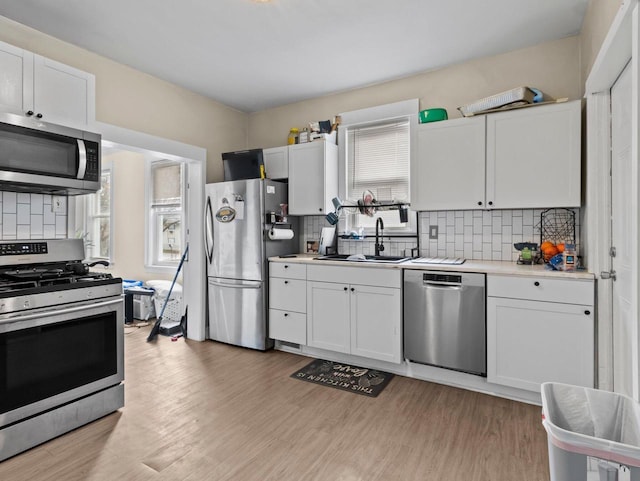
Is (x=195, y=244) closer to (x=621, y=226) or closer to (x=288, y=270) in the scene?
(x=288, y=270)

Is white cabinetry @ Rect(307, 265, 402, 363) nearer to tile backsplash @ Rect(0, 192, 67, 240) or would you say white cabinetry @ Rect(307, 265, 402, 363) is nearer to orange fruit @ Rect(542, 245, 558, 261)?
orange fruit @ Rect(542, 245, 558, 261)

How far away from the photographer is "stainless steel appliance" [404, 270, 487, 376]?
259 cm

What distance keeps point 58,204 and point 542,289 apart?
3.52 m

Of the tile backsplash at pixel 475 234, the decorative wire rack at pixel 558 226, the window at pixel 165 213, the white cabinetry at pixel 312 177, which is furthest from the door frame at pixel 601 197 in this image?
the window at pixel 165 213

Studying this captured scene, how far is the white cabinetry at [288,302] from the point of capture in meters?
3.39

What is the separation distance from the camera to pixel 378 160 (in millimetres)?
3734

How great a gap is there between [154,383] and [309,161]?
8.03 ft

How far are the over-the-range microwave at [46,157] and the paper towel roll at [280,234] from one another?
60.5 inches

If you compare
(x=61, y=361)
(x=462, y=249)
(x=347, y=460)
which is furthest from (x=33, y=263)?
(x=462, y=249)

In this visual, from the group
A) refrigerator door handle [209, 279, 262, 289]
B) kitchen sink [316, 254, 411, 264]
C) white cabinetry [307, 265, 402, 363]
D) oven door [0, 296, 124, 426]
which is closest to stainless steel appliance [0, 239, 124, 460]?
oven door [0, 296, 124, 426]

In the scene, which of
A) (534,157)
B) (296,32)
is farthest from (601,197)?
(296,32)

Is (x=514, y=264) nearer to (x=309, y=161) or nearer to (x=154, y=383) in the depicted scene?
(x=309, y=161)

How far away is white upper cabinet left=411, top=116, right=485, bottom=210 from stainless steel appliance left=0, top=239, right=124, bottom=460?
8.10 feet

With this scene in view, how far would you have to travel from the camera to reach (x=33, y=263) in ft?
8.32
